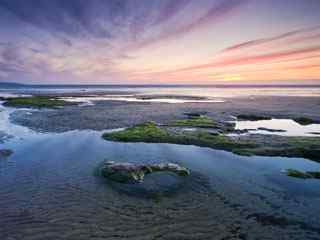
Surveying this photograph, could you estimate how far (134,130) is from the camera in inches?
1118

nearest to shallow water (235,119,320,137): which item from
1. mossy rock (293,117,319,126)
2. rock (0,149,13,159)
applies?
mossy rock (293,117,319,126)

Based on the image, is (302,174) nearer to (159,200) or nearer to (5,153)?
(159,200)

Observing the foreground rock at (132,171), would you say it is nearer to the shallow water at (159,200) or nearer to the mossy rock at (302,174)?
the shallow water at (159,200)

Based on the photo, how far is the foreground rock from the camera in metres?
14.8

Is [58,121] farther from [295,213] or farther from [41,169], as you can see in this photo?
[295,213]

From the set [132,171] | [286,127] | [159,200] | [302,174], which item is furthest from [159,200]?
[286,127]

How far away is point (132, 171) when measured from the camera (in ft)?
50.1

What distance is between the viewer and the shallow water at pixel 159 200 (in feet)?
32.9

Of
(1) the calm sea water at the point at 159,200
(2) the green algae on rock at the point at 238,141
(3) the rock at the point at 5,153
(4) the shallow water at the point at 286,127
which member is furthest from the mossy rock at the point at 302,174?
(3) the rock at the point at 5,153

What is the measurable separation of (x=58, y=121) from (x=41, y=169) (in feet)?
68.8

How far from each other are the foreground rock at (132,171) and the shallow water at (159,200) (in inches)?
21.0

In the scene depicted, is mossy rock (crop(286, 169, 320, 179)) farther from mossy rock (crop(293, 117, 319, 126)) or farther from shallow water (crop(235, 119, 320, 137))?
mossy rock (crop(293, 117, 319, 126))

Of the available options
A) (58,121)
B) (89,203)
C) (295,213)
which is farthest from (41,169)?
(58,121)

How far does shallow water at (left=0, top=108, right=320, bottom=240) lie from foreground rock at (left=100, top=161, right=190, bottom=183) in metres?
0.53
